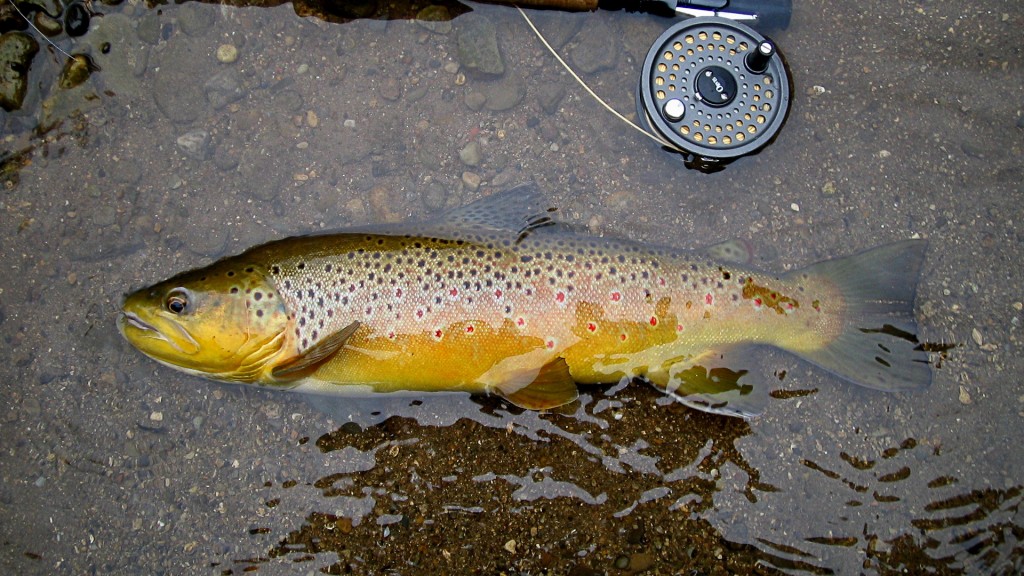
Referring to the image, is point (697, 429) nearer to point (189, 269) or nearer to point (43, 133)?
point (189, 269)

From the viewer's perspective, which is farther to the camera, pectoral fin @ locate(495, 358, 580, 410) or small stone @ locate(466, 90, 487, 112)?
small stone @ locate(466, 90, 487, 112)

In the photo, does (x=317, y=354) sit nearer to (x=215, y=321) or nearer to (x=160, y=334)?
(x=215, y=321)

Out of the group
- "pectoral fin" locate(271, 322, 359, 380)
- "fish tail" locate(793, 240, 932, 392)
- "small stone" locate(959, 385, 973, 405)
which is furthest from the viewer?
"small stone" locate(959, 385, 973, 405)

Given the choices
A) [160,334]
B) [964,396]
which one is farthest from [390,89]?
[964,396]

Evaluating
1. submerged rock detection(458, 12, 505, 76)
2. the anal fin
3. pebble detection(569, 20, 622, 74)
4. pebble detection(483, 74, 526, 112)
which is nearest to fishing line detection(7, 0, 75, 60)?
submerged rock detection(458, 12, 505, 76)

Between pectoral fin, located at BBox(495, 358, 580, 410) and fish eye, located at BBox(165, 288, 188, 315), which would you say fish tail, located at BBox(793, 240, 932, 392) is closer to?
pectoral fin, located at BBox(495, 358, 580, 410)

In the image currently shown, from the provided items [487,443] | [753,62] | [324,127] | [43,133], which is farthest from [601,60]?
[43,133]

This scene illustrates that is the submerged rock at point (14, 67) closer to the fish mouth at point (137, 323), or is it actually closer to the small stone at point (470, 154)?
the fish mouth at point (137, 323)

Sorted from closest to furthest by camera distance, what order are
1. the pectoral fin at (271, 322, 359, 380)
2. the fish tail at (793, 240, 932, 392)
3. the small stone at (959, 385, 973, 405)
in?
the pectoral fin at (271, 322, 359, 380)
the fish tail at (793, 240, 932, 392)
the small stone at (959, 385, 973, 405)
